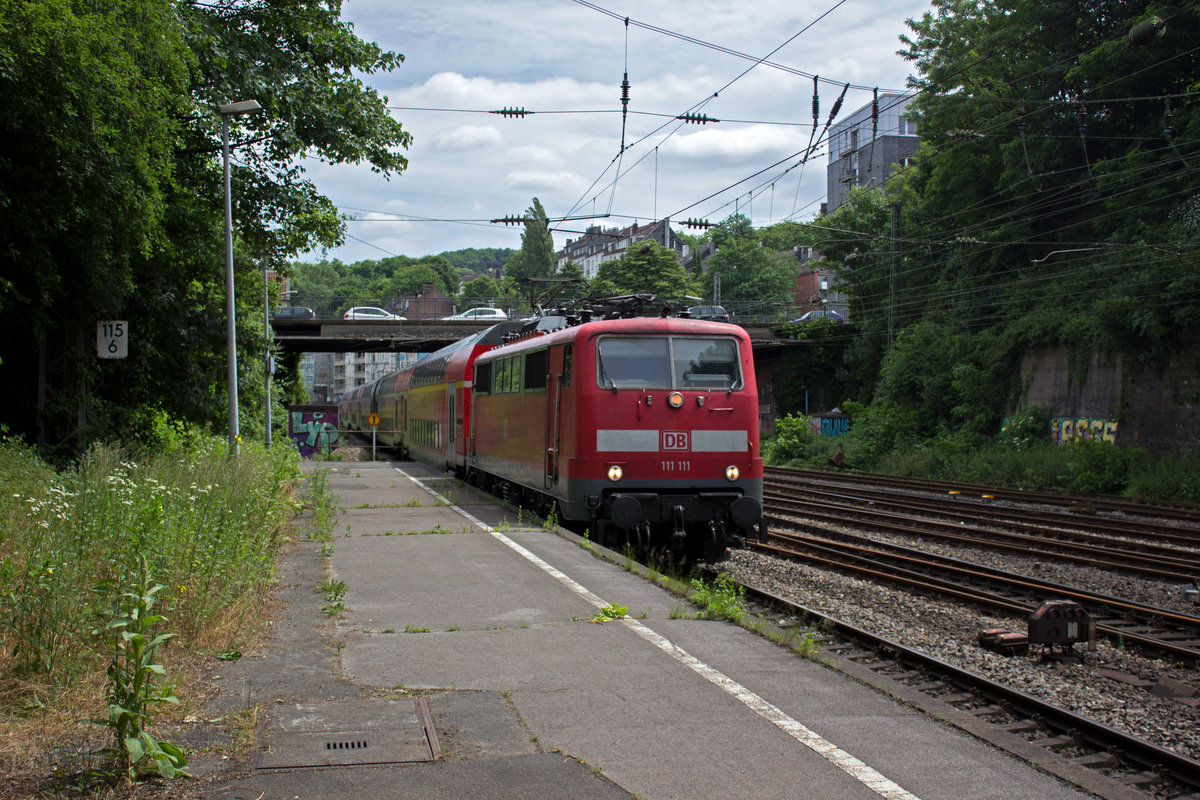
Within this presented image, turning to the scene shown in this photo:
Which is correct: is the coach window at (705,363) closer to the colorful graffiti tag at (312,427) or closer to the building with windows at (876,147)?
the colorful graffiti tag at (312,427)

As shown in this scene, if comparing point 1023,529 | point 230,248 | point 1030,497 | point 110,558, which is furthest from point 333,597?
point 1030,497

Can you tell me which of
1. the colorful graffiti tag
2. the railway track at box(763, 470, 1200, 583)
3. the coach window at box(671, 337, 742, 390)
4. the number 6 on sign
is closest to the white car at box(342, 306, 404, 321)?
the colorful graffiti tag

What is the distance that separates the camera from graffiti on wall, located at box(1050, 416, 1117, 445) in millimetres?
27531

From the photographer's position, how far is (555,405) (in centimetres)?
1270

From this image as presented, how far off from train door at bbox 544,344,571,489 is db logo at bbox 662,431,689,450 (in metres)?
1.43

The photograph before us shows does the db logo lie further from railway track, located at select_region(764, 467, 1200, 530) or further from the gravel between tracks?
railway track, located at select_region(764, 467, 1200, 530)

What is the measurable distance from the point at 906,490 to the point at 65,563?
75.5ft

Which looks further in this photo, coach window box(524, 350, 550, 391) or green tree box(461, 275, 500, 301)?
green tree box(461, 275, 500, 301)

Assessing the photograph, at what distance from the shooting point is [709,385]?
11.9m

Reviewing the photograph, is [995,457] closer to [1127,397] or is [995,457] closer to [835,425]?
[1127,397]

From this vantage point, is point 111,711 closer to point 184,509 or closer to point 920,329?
point 184,509

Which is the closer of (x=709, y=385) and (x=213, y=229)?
(x=709, y=385)

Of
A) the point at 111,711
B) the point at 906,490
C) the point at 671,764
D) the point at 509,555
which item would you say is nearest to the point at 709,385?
the point at 509,555

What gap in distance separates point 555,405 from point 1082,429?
2190 centimetres
